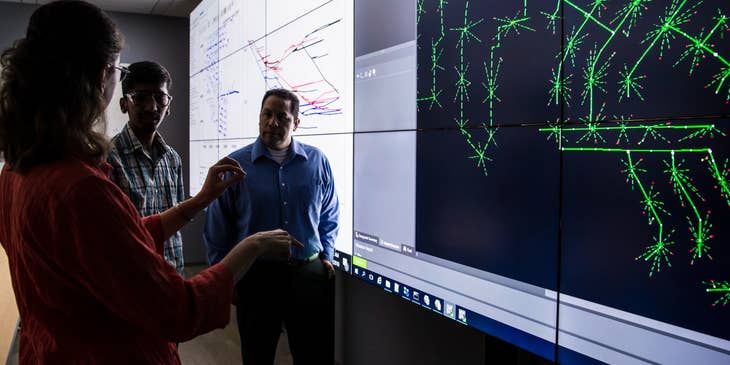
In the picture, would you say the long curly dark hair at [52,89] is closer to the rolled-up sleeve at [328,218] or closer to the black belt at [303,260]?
the black belt at [303,260]

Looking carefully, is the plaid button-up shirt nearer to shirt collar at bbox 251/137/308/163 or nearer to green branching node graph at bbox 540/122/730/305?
shirt collar at bbox 251/137/308/163

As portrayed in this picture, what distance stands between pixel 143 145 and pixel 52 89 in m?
1.17

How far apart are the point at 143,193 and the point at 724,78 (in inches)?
68.9

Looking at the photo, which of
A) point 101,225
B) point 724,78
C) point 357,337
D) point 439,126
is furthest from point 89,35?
point 357,337

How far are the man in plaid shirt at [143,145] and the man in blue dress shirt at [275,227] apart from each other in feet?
0.75

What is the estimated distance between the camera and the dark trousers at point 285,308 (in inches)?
79.7

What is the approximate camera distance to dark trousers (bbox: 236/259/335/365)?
203 cm

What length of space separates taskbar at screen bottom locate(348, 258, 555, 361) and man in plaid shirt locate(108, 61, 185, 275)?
791 millimetres

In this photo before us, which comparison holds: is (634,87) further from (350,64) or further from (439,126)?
(350,64)

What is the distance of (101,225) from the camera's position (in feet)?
2.57

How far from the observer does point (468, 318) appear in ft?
4.95

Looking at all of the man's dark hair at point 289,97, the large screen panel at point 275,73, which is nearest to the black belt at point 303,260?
the large screen panel at point 275,73

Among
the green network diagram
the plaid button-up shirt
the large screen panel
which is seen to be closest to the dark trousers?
the large screen panel

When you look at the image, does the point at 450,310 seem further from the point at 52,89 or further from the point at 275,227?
the point at 52,89
